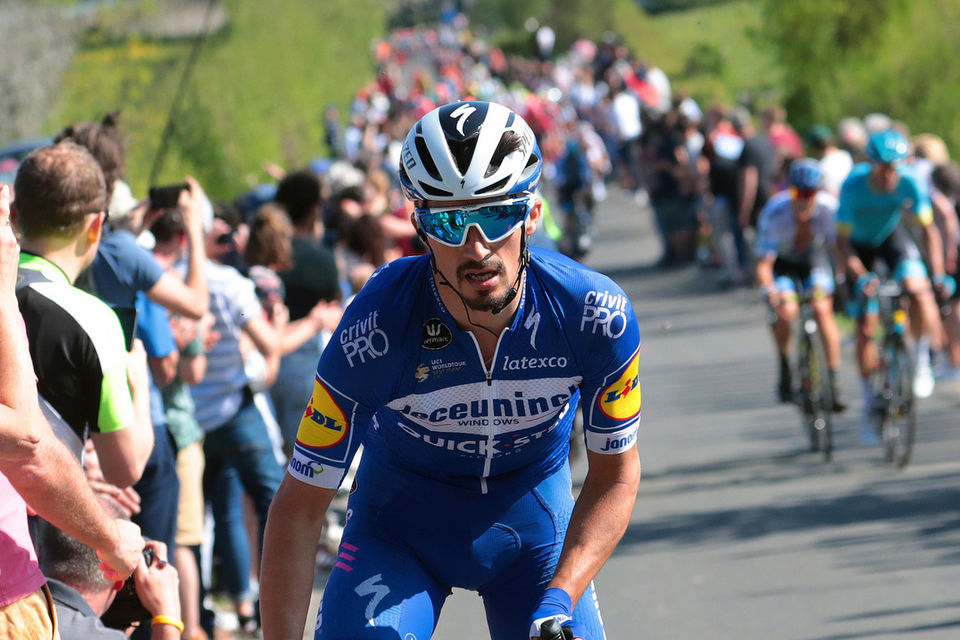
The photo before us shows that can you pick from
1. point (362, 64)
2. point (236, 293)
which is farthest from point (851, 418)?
point (362, 64)

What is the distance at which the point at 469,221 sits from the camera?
346 centimetres

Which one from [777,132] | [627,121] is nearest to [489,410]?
[777,132]

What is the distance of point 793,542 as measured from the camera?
8289mm

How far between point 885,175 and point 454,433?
7549 mm

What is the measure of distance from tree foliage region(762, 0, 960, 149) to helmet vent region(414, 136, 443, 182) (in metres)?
19.0

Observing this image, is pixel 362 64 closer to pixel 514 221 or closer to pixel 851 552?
pixel 851 552

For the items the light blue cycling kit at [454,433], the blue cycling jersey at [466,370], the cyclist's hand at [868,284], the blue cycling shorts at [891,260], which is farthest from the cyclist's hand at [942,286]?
the blue cycling jersey at [466,370]

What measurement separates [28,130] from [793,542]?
13538 mm

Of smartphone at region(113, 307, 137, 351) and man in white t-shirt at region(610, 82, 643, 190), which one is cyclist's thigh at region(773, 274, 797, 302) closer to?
smartphone at region(113, 307, 137, 351)

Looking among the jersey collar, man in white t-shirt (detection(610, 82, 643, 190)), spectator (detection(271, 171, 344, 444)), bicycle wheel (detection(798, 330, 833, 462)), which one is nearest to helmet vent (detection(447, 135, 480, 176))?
the jersey collar

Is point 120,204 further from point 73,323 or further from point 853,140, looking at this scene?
point 853,140

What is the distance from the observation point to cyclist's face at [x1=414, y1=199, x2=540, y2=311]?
3.46 metres

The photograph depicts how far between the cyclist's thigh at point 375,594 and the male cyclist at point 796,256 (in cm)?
742

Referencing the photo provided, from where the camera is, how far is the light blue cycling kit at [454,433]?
3.60 m
